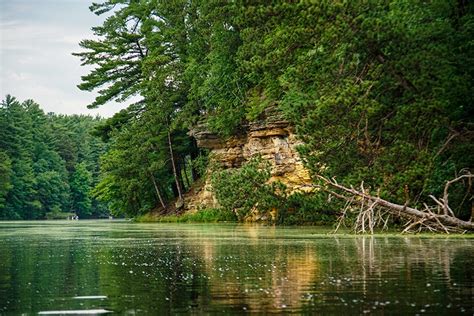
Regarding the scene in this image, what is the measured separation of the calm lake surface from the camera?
10203 mm

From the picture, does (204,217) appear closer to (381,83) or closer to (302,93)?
(302,93)

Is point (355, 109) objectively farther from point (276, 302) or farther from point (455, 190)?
point (276, 302)

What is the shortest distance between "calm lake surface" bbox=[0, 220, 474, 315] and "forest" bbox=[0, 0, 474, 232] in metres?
11.3

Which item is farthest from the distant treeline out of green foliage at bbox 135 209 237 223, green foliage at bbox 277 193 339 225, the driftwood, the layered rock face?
the driftwood

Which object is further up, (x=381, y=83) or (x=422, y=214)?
(x=381, y=83)

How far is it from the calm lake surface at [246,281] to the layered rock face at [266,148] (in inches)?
1014

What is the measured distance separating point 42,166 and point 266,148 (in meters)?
Result: 83.4

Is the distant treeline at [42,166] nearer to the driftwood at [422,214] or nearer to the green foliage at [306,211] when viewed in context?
the green foliage at [306,211]

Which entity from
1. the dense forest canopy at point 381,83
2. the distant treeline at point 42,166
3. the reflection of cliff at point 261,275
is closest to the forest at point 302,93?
the dense forest canopy at point 381,83

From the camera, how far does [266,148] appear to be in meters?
52.8

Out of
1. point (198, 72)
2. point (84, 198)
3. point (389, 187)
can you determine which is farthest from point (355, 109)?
point (84, 198)

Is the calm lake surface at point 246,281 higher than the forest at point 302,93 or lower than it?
lower

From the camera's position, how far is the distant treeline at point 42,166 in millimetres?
115438

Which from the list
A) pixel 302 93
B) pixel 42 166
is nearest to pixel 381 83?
pixel 302 93
